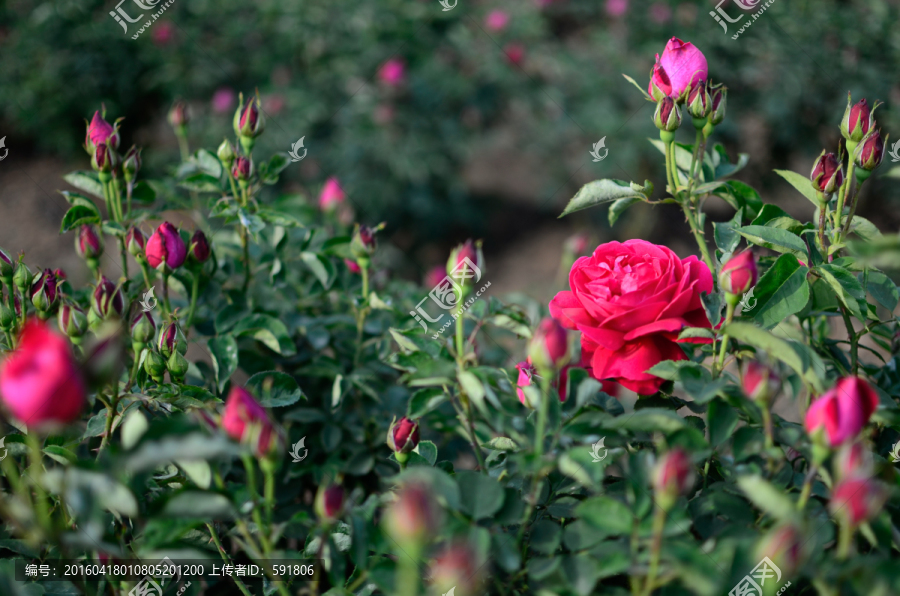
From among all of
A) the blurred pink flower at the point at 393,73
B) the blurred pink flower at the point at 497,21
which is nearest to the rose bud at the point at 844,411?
the blurred pink flower at the point at 393,73

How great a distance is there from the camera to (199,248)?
86 centimetres

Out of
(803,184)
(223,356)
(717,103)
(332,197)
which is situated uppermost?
(717,103)

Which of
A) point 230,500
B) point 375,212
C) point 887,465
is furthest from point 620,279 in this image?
point 375,212

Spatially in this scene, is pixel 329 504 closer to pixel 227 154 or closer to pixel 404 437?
pixel 404 437

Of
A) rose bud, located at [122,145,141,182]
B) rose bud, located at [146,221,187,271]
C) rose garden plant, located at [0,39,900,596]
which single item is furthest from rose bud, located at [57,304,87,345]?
rose bud, located at [122,145,141,182]

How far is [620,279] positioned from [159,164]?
9.84 ft

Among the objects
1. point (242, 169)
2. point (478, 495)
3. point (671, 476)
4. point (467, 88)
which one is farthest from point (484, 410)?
point (467, 88)

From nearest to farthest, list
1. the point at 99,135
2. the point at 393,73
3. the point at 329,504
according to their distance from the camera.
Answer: the point at 329,504, the point at 99,135, the point at 393,73

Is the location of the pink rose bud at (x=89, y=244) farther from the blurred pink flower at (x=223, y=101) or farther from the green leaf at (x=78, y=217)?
the blurred pink flower at (x=223, y=101)

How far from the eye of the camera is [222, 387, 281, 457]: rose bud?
1.59ft

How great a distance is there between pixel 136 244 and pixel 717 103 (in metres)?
0.71

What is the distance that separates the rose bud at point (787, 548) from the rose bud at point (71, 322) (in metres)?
0.67

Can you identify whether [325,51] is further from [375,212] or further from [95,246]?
[95,246]

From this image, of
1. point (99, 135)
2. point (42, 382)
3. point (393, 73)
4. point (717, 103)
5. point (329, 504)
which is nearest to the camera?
point (42, 382)
